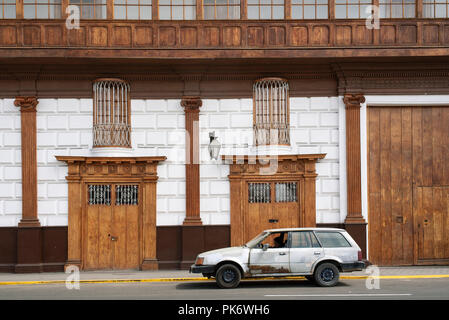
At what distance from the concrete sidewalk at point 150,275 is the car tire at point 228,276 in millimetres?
2005

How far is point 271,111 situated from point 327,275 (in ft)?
20.0

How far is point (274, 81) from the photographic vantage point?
59.1 feet

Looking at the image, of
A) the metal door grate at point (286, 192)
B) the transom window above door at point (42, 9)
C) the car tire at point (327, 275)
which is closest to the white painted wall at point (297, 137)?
the metal door grate at point (286, 192)

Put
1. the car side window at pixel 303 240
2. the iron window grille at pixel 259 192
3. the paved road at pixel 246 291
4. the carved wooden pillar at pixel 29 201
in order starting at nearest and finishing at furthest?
the paved road at pixel 246 291 → the car side window at pixel 303 240 → the carved wooden pillar at pixel 29 201 → the iron window grille at pixel 259 192

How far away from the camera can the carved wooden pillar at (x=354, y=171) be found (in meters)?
17.7

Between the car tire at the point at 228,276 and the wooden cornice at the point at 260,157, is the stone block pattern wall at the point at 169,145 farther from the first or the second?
the car tire at the point at 228,276

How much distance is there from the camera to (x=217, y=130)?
1800cm

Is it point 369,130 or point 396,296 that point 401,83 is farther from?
point 396,296

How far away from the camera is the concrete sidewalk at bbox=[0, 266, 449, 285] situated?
1574 centimetres

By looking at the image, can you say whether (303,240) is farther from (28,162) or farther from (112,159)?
(28,162)

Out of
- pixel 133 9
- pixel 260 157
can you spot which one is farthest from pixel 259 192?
pixel 133 9

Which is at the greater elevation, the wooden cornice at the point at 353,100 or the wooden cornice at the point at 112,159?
the wooden cornice at the point at 353,100

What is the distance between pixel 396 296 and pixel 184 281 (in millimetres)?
5762
